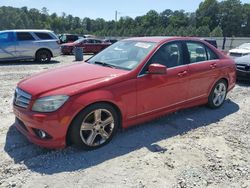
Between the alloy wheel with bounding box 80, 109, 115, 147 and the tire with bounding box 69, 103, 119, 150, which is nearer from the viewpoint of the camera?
the tire with bounding box 69, 103, 119, 150

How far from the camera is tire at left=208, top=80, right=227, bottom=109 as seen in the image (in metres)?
5.85

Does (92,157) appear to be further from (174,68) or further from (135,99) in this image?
(174,68)

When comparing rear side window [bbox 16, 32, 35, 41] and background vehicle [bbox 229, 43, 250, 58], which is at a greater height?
rear side window [bbox 16, 32, 35, 41]

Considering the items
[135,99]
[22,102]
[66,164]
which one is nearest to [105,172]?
[66,164]

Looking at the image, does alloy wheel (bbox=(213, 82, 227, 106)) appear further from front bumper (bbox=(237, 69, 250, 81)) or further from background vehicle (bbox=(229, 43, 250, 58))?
background vehicle (bbox=(229, 43, 250, 58))

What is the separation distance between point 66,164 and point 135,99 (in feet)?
4.65

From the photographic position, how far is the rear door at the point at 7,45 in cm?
1291

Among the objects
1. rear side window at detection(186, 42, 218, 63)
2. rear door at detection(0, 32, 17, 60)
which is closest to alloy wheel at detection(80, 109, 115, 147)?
rear side window at detection(186, 42, 218, 63)

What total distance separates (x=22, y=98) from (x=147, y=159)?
1973 millimetres

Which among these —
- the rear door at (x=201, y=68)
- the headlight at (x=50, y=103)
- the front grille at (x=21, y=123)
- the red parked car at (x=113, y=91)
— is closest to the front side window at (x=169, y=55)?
the red parked car at (x=113, y=91)

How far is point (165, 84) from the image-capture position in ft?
15.3

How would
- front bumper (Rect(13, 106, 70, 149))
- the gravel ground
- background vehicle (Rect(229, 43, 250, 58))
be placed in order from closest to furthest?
the gravel ground
front bumper (Rect(13, 106, 70, 149))
background vehicle (Rect(229, 43, 250, 58))

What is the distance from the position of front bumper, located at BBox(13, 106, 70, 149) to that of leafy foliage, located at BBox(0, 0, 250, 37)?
2772 inches

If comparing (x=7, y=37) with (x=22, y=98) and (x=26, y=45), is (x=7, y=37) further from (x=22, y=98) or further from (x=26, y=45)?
(x=22, y=98)
